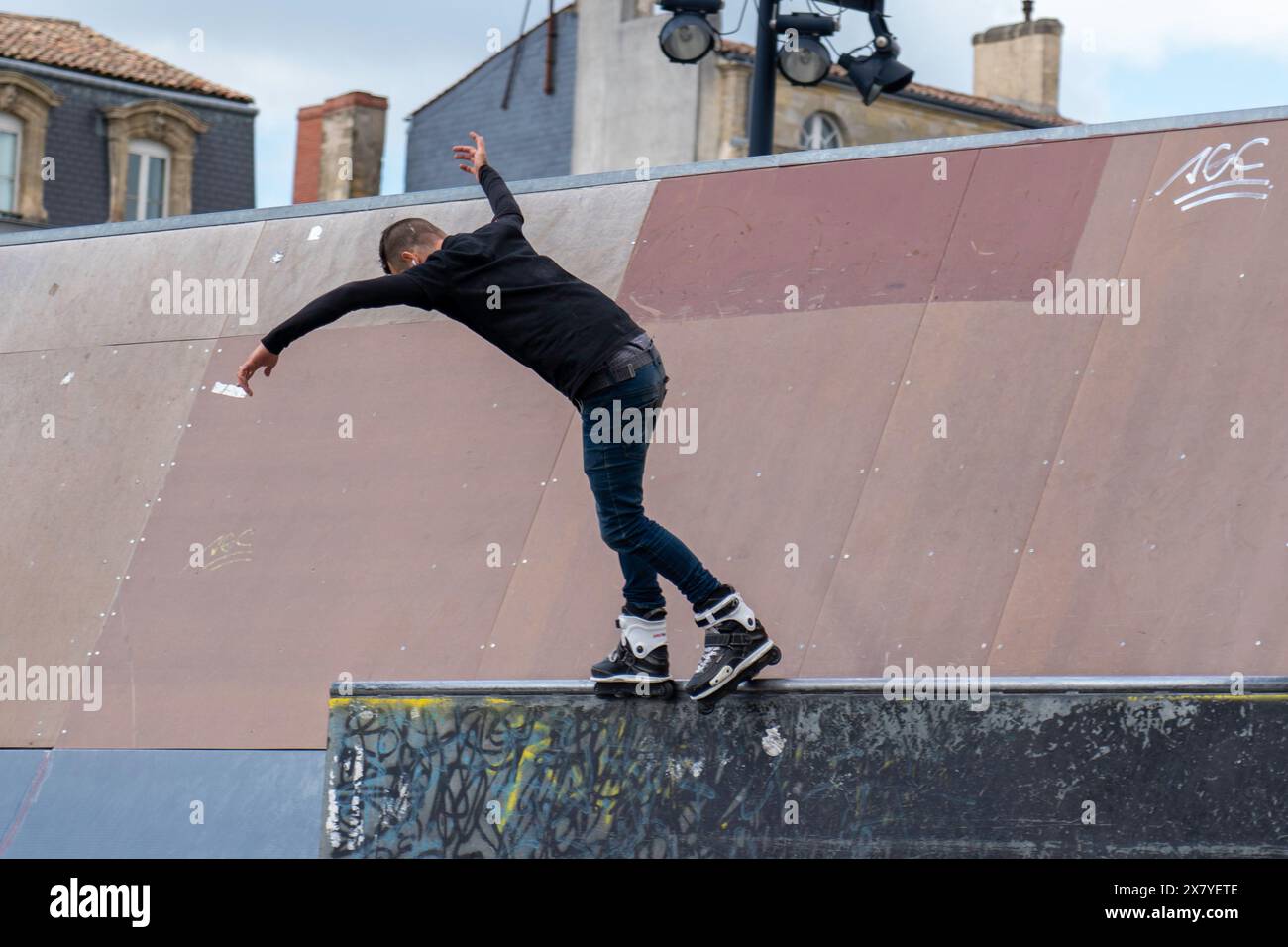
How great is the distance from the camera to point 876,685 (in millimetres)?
4723

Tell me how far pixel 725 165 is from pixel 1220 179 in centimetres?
235

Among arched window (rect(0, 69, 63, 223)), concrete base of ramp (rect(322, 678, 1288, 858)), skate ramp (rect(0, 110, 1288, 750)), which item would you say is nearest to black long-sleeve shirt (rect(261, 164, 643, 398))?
concrete base of ramp (rect(322, 678, 1288, 858))

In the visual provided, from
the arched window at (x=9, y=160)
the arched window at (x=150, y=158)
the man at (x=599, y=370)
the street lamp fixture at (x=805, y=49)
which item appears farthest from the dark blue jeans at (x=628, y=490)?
the arched window at (x=9, y=160)

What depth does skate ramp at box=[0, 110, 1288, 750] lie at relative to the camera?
6.09 metres

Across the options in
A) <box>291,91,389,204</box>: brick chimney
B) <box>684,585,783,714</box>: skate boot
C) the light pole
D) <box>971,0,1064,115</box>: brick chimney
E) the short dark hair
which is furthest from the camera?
<box>971,0,1064,115</box>: brick chimney

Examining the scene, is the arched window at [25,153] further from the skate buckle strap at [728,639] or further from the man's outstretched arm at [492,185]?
the skate buckle strap at [728,639]

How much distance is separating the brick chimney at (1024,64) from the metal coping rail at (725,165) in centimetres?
3004

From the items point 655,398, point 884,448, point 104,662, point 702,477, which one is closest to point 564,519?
point 702,477

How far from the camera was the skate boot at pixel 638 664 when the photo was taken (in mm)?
5098

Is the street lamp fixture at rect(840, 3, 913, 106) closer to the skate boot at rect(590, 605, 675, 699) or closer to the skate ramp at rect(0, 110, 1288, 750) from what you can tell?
the skate ramp at rect(0, 110, 1288, 750)

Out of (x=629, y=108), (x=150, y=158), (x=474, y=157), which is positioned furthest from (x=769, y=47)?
(x=150, y=158)

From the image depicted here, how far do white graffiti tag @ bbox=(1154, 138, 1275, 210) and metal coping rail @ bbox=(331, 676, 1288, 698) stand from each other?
286 centimetres

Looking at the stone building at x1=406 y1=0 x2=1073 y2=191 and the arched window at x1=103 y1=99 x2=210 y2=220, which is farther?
the arched window at x1=103 y1=99 x2=210 y2=220

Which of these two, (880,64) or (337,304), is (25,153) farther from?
(337,304)
